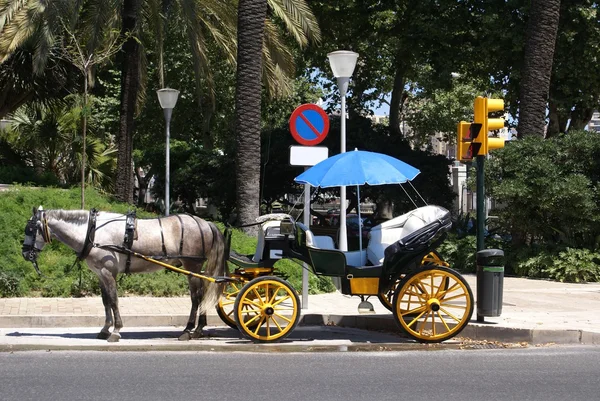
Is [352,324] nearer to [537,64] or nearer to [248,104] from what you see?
[248,104]

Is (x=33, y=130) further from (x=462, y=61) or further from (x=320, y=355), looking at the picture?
(x=320, y=355)

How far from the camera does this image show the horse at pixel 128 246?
1095cm

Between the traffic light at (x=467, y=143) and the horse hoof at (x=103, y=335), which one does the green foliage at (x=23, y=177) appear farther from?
the traffic light at (x=467, y=143)

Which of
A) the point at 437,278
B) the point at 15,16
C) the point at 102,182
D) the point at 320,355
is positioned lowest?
the point at 320,355

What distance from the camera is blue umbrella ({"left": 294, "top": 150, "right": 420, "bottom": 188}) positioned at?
11.5 metres

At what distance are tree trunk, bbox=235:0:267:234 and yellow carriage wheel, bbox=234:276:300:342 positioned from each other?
7379mm

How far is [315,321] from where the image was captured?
12.9 meters

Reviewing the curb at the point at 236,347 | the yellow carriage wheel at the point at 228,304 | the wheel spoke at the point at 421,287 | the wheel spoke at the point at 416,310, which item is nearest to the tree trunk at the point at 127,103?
the yellow carriage wheel at the point at 228,304

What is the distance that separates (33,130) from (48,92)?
147 cm

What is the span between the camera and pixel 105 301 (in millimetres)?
11109

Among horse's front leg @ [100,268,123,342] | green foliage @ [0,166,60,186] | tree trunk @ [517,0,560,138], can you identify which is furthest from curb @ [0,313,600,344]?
green foliage @ [0,166,60,186]

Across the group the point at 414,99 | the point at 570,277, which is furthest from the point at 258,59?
the point at 414,99

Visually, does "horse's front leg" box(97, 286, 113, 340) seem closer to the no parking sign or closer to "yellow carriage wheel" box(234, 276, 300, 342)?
"yellow carriage wheel" box(234, 276, 300, 342)

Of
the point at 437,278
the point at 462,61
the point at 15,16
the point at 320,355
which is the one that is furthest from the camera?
the point at 462,61
